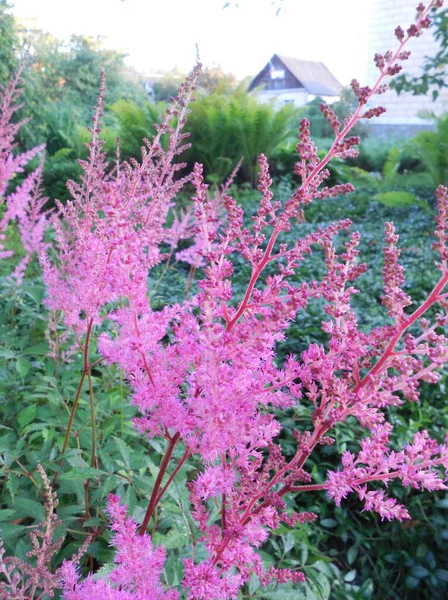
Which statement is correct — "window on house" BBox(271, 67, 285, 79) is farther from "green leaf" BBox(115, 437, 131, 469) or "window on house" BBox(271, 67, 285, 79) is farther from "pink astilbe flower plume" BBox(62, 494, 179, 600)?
"pink astilbe flower plume" BBox(62, 494, 179, 600)

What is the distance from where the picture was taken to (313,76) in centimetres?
3684

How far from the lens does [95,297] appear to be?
3.98ft

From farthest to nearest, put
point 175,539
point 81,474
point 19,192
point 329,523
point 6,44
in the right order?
point 6,44 → point 19,192 → point 329,523 → point 175,539 → point 81,474

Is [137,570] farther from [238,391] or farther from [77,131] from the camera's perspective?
[77,131]

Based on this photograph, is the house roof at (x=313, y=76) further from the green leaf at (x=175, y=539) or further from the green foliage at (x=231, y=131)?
the green leaf at (x=175, y=539)

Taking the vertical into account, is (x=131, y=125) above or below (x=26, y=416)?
above

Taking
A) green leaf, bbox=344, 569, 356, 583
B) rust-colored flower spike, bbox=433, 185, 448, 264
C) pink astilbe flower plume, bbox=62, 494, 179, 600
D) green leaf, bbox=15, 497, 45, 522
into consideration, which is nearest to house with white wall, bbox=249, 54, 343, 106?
green leaf, bbox=344, 569, 356, 583

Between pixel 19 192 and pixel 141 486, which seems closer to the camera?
pixel 141 486

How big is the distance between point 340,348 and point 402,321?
0.34 ft

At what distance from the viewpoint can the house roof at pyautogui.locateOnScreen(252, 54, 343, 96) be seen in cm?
3516

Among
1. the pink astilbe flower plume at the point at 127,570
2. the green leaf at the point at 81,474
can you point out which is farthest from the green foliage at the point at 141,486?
the pink astilbe flower plume at the point at 127,570

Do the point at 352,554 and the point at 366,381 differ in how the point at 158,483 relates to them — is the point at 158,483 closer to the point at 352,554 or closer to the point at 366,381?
the point at 366,381

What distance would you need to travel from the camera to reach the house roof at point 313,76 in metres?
35.2

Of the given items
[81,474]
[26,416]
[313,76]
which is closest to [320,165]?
[81,474]
